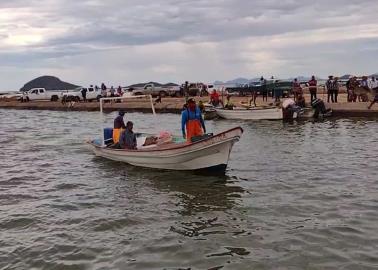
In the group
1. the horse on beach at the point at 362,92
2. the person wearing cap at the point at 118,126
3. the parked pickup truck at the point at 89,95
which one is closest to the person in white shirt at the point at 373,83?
the horse on beach at the point at 362,92

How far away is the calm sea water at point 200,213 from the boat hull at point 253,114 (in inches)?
441

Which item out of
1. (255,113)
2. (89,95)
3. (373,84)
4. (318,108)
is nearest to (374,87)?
(373,84)

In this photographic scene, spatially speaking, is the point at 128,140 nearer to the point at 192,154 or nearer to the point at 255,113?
the point at 192,154

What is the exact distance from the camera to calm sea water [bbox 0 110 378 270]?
30.7 ft

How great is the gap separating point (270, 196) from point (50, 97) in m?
65.9

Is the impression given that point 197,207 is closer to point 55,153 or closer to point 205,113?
point 55,153

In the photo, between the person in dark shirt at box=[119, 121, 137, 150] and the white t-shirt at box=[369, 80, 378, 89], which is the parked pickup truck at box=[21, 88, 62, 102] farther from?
the person in dark shirt at box=[119, 121, 137, 150]

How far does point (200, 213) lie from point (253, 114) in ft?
73.2

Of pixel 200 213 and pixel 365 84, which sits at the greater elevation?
pixel 365 84

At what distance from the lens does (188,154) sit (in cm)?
1603

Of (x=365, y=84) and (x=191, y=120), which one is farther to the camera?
(x=365, y=84)

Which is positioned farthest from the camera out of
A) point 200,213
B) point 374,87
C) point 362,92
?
point 362,92

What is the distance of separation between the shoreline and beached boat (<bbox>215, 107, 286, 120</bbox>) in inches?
159

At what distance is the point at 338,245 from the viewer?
9.52 metres
